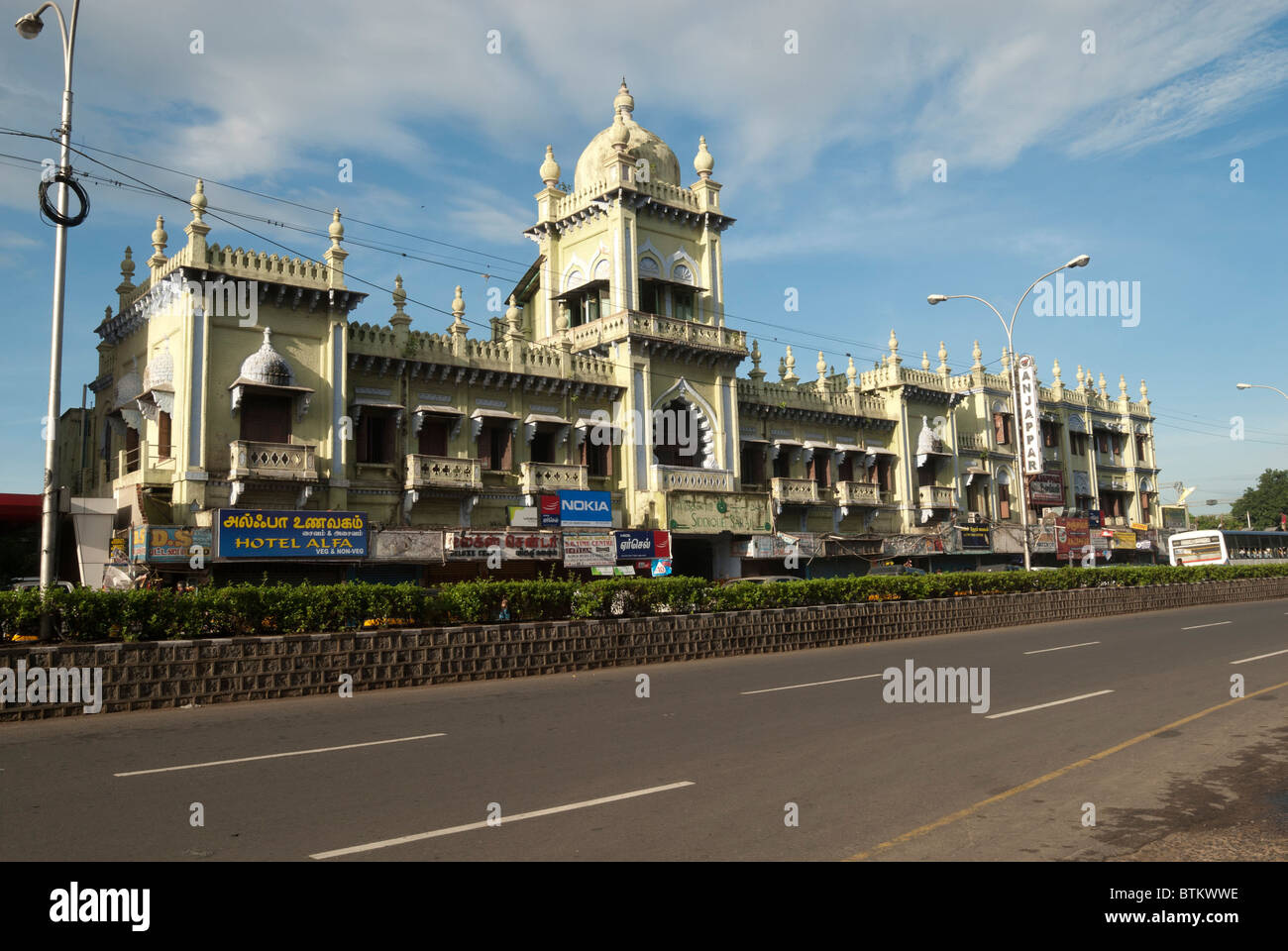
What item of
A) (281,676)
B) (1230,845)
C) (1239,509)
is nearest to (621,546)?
(281,676)

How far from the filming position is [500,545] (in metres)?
26.4

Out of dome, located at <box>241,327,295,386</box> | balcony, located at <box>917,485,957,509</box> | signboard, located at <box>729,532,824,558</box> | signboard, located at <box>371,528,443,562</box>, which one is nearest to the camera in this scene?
dome, located at <box>241,327,295,386</box>

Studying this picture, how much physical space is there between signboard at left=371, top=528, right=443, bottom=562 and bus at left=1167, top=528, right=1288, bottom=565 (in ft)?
134

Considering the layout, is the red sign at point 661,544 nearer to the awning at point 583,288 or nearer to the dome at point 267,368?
the awning at point 583,288

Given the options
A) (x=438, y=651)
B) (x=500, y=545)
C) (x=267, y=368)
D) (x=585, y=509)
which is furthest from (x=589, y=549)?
(x=438, y=651)

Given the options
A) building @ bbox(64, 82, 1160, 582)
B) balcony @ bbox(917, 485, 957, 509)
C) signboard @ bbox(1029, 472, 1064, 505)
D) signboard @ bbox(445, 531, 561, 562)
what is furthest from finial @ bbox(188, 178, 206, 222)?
signboard @ bbox(1029, 472, 1064, 505)

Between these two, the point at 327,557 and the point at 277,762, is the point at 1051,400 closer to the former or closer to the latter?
the point at 327,557

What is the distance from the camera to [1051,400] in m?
52.2

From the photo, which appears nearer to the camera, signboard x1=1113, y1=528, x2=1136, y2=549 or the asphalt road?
the asphalt road

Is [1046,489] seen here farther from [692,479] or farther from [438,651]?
[438,651]

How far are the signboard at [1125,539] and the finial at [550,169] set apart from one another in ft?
121

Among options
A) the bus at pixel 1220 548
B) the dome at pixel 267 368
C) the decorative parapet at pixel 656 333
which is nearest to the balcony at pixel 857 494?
the decorative parapet at pixel 656 333

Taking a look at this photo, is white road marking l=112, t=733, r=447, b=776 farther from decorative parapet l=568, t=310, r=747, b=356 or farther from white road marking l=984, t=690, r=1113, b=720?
decorative parapet l=568, t=310, r=747, b=356

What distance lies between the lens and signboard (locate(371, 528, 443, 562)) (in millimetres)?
24312
